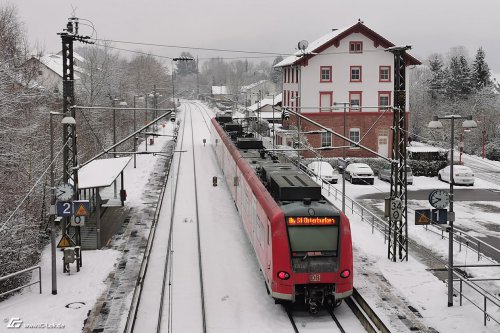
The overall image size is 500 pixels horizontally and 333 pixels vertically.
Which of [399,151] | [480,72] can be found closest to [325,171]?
[399,151]

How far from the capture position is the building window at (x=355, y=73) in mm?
54284

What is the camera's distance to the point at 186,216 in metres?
29.9

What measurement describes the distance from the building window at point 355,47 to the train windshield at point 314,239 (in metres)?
40.6

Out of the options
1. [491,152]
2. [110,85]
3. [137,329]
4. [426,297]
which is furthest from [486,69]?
[137,329]

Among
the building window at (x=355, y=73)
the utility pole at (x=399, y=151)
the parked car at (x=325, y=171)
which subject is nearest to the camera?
the utility pole at (x=399, y=151)

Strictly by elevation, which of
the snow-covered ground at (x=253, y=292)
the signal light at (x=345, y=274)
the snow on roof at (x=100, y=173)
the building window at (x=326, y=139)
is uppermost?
the building window at (x=326, y=139)

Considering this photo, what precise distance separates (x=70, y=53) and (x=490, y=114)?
60508 millimetres

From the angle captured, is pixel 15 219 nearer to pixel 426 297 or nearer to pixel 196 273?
pixel 196 273

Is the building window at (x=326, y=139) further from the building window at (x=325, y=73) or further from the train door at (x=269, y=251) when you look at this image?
the train door at (x=269, y=251)

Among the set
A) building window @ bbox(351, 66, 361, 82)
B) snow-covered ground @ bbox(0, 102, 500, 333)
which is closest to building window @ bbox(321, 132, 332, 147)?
building window @ bbox(351, 66, 361, 82)

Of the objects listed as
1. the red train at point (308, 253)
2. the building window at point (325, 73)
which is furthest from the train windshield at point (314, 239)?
the building window at point (325, 73)

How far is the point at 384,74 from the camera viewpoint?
180ft

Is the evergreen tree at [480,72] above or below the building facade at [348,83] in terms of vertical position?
above

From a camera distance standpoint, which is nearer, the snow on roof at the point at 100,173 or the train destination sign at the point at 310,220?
the train destination sign at the point at 310,220
